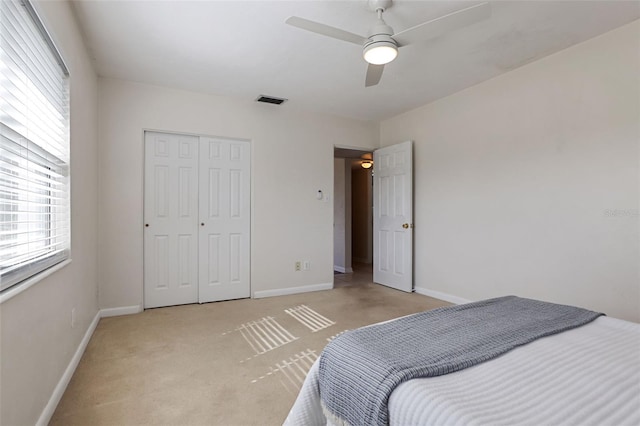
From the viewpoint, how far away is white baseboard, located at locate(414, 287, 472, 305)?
3736mm

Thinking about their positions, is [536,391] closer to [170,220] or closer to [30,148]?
[30,148]

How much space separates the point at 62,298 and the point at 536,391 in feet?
7.87

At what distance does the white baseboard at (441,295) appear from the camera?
12.3 feet

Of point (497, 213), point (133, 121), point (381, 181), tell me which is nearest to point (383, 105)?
point (381, 181)

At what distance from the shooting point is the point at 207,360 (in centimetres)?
234

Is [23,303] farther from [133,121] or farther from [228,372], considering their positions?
[133,121]

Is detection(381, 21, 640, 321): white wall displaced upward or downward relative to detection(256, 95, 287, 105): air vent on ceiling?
downward

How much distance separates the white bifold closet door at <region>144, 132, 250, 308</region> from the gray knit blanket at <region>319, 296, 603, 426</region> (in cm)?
287

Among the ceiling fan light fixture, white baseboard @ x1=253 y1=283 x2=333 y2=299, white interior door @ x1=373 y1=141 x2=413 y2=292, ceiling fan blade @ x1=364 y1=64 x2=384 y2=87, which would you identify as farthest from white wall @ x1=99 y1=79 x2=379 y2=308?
the ceiling fan light fixture

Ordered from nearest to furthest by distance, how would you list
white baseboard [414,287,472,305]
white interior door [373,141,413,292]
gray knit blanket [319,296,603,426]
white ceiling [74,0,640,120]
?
gray knit blanket [319,296,603,426]
white ceiling [74,0,640,120]
white baseboard [414,287,472,305]
white interior door [373,141,413,292]

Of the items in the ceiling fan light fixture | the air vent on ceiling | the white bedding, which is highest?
the air vent on ceiling

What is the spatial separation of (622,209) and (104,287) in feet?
15.3

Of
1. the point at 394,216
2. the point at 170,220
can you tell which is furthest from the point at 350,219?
the point at 170,220

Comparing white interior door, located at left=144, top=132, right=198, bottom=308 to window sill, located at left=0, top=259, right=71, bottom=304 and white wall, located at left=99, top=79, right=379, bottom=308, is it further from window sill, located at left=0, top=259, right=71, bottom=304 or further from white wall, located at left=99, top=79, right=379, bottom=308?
window sill, located at left=0, top=259, right=71, bottom=304
